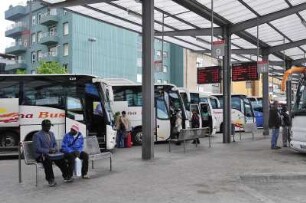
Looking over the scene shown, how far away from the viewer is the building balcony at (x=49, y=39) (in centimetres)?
6003

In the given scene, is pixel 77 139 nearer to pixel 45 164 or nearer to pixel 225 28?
pixel 45 164

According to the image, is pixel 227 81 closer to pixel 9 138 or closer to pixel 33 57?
pixel 9 138

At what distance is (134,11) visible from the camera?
19.1 metres

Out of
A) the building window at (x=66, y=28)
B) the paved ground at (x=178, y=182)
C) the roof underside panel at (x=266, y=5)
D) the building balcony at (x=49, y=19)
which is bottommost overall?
the paved ground at (x=178, y=182)

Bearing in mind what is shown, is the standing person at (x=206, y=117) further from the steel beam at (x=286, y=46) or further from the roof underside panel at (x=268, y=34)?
the roof underside panel at (x=268, y=34)

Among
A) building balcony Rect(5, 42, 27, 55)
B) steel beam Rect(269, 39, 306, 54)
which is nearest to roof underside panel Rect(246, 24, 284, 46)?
steel beam Rect(269, 39, 306, 54)

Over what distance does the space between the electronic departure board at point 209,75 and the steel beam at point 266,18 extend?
190cm

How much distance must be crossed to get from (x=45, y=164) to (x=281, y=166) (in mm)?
6534

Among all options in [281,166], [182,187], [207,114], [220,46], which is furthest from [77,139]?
[207,114]

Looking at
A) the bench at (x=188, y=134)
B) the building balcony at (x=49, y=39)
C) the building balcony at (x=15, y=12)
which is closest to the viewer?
the bench at (x=188, y=134)

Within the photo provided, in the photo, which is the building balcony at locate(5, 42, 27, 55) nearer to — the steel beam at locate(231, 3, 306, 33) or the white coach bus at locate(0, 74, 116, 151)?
the steel beam at locate(231, 3, 306, 33)

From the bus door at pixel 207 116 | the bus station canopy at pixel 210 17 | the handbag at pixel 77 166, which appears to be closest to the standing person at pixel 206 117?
the bus door at pixel 207 116

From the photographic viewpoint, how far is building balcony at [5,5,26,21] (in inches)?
2908

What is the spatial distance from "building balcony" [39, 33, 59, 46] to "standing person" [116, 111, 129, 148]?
41.3 metres
